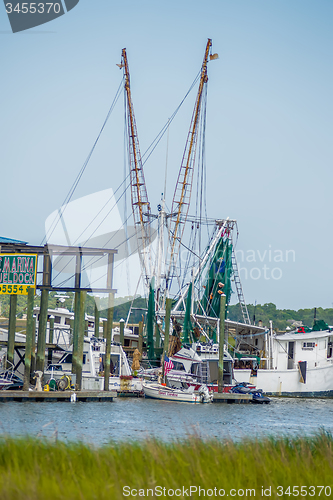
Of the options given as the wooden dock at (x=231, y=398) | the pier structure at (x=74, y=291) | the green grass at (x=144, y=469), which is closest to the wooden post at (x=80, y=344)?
the pier structure at (x=74, y=291)

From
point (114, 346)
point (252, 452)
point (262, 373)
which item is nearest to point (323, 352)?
point (262, 373)

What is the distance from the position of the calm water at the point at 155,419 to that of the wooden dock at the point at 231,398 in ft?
3.37

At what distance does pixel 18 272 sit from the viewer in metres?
41.8

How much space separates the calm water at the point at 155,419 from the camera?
27.2m

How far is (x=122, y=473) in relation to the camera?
1149 cm

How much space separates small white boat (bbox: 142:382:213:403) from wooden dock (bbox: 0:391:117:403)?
5.51 meters

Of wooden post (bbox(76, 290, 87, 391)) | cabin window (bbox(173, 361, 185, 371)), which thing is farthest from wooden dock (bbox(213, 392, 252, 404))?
wooden post (bbox(76, 290, 87, 391))

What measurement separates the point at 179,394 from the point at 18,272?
14704mm

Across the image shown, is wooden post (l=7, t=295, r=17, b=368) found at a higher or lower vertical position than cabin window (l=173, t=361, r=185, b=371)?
higher

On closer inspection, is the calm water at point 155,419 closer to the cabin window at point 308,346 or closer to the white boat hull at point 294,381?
the white boat hull at point 294,381

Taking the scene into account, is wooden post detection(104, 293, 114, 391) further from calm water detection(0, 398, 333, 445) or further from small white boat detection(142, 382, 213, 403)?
small white boat detection(142, 382, 213, 403)

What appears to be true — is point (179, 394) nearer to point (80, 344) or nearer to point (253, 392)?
point (253, 392)

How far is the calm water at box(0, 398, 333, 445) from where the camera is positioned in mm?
27219

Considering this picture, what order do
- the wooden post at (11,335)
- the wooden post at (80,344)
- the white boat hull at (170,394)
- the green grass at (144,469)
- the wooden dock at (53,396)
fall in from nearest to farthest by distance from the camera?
1. the green grass at (144,469)
2. the wooden dock at (53,396)
3. the wooden post at (80,344)
4. the wooden post at (11,335)
5. the white boat hull at (170,394)
